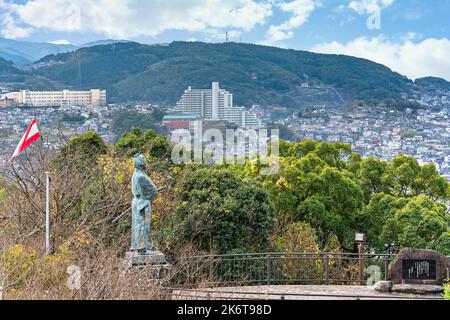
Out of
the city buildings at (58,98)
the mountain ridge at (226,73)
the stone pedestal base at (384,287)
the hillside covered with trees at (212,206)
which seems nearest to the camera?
the stone pedestal base at (384,287)

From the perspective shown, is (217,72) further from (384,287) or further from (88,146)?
(384,287)

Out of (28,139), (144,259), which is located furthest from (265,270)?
(28,139)

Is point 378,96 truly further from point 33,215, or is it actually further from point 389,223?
point 33,215

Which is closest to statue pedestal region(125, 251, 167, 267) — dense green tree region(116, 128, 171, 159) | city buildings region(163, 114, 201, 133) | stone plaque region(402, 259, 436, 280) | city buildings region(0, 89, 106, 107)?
stone plaque region(402, 259, 436, 280)

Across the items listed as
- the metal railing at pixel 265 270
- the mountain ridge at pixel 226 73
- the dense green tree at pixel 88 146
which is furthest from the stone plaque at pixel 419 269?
the mountain ridge at pixel 226 73

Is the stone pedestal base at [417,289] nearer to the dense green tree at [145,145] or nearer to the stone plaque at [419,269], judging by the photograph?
the stone plaque at [419,269]
